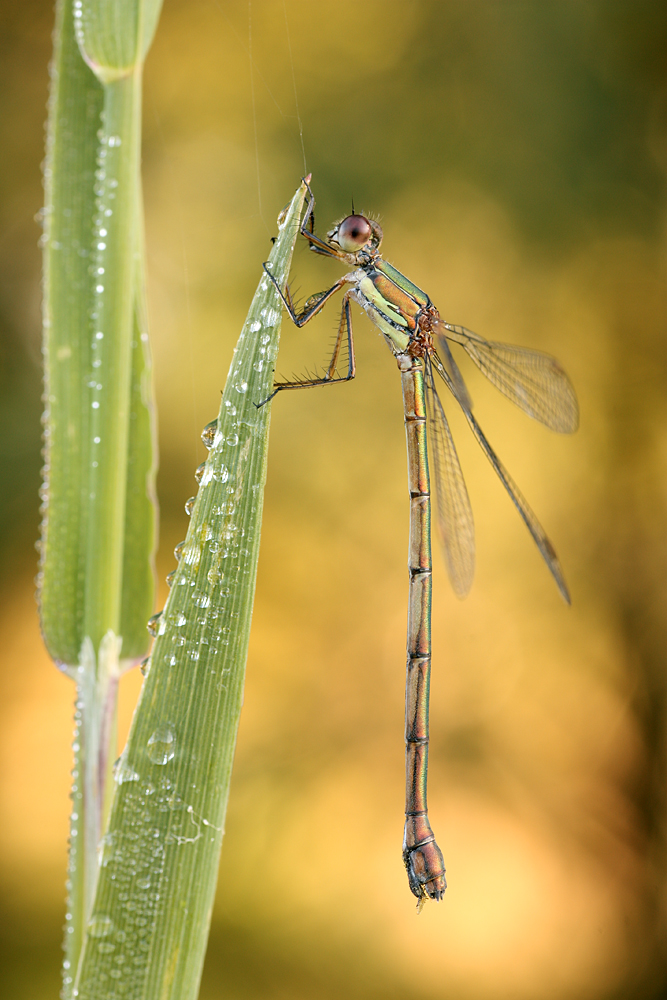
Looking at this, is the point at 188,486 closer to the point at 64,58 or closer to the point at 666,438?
the point at 64,58

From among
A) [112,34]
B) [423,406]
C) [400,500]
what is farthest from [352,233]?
[400,500]

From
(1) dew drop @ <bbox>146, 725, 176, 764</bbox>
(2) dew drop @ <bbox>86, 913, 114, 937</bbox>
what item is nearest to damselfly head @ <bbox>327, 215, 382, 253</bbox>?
(1) dew drop @ <bbox>146, 725, 176, 764</bbox>

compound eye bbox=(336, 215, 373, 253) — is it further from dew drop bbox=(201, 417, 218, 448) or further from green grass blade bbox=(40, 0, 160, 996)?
dew drop bbox=(201, 417, 218, 448)

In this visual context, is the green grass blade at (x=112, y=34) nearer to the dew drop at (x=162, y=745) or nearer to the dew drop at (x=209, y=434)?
the dew drop at (x=209, y=434)

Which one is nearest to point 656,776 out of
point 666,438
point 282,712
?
point 666,438

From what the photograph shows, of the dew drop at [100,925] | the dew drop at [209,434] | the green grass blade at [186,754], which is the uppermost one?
the dew drop at [209,434]

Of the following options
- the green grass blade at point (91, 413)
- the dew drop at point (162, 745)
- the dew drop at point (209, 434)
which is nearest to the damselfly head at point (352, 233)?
the green grass blade at point (91, 413)

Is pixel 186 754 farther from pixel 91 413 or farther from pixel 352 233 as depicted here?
pixel 352 233
